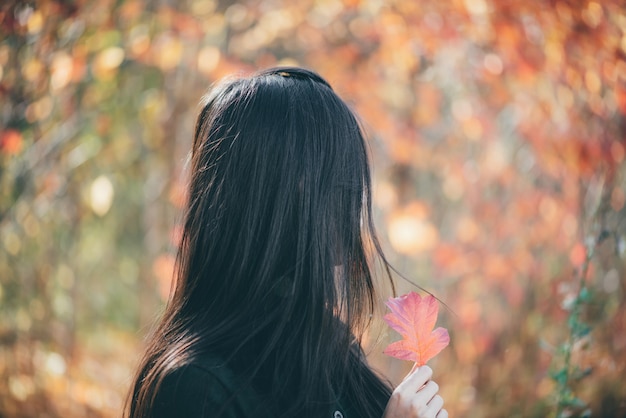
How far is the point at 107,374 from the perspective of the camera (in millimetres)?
4617

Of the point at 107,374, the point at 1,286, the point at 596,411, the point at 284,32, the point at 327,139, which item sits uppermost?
the point at 284,32

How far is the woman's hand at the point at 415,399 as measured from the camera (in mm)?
1069

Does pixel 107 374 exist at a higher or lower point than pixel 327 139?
lower

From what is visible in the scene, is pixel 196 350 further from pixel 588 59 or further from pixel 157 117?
pixel 157 117

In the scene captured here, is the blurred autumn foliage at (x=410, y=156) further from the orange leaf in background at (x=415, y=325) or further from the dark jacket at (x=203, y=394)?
the dark jacket at (x=203, y=394)

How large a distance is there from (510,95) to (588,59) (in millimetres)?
1229

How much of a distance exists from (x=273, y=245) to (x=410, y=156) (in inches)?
135

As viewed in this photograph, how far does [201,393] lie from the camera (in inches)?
38.5

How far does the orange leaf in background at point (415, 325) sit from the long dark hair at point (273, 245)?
83 mm

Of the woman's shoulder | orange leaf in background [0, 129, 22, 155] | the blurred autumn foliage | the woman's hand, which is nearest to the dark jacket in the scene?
the woman's shoulder

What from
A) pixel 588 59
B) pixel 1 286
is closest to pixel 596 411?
pixel 588 59

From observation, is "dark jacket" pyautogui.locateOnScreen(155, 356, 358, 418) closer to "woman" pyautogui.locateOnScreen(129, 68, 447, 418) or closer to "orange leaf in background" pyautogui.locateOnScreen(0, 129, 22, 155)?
"woman" pyautogui.locateOnScreen(129, 68, 447, 418)

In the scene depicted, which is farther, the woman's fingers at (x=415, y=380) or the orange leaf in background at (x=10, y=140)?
the orange leaf in background at (x=10, y=140)

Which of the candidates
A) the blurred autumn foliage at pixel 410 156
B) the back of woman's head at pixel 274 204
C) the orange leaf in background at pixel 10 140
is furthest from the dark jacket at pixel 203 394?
the orange leaf in background at pixel 10 140
